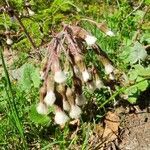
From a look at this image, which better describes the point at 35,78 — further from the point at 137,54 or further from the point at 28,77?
the point at 137,54

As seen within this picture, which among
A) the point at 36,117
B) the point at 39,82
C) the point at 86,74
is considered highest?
the point at 86,74

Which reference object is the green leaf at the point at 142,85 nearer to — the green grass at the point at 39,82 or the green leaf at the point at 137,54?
the green grass at the point at 39,82

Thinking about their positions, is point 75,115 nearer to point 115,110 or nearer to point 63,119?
point 63,119


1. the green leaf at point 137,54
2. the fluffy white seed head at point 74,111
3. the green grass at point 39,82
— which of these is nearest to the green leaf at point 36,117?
the green grass at point 39,82

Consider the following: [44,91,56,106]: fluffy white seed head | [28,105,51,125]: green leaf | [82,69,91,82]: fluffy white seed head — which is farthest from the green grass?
[82,69,91,82]: fluffy white seed head

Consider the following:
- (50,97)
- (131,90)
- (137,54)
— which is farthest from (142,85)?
(50,97)

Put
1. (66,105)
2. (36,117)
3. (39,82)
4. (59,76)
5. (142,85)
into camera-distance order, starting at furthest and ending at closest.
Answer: (39,82) → (142,85) → (36,117) → (66,105) → (59,76)

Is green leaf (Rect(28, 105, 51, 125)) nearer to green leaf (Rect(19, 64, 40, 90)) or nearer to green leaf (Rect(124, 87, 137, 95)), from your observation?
green leaf (Rect(19, 64, 40, 90))

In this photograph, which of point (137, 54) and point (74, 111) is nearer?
point (74, 111)
